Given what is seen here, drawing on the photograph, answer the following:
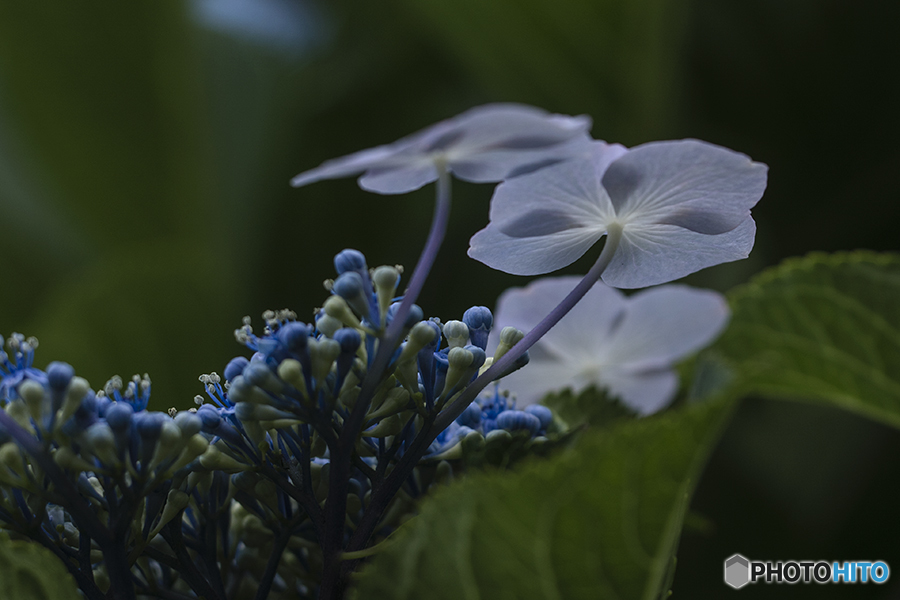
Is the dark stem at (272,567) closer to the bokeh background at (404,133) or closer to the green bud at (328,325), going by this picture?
the green bud at (328,325)

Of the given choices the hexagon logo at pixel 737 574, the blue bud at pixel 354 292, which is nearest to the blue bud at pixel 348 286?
the blue bud at pixel 354 292

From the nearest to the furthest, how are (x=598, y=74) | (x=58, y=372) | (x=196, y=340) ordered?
(x=58, y=372)
(x=598, y=74)
(x=196, y=340)

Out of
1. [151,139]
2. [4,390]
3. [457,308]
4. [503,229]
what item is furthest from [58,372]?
[151,139]

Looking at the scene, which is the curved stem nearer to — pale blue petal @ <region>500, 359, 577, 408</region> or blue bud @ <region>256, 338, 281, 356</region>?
blue bud @ <region>256, 338, 281, 356</region>

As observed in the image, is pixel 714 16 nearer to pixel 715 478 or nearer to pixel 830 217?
pixel 830 217

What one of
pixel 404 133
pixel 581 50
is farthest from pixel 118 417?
pixel 404 133

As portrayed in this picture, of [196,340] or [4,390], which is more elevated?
[196,340]

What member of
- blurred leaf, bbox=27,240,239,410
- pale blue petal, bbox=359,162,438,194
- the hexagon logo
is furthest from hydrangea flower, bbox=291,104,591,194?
blurred leaf, bbox=27,240,239,410

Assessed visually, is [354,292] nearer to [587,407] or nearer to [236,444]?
[236,444]
